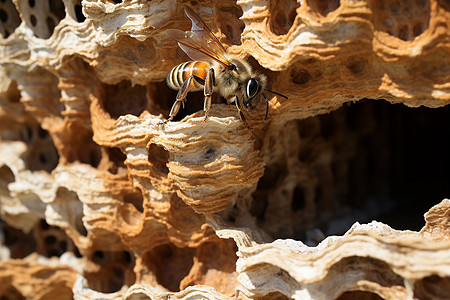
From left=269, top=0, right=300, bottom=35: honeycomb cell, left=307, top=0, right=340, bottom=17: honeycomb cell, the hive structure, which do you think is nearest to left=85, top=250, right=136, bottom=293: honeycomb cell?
the hive structure

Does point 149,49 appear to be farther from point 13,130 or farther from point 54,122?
point 13,130

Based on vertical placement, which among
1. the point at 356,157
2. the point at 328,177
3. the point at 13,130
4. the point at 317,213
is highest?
the point at 356,157

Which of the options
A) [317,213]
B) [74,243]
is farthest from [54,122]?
[317,213]

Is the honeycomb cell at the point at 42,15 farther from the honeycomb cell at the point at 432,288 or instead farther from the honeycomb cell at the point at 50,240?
the honeycomb cell at the point at 432,288

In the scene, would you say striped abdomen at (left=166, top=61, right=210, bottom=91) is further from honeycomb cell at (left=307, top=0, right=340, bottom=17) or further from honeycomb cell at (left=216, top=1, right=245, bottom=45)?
honeycomb cell at (left=307, top=0, right=340, bottom=17)

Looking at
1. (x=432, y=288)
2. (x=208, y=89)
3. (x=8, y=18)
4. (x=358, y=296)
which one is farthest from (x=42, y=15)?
(x=432, y=288)

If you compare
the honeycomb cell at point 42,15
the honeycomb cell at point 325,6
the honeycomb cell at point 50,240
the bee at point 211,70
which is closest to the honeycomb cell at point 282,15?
the honeycomb cell at point 325,6

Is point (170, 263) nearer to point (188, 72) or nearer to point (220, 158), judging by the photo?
point (220, 158)
